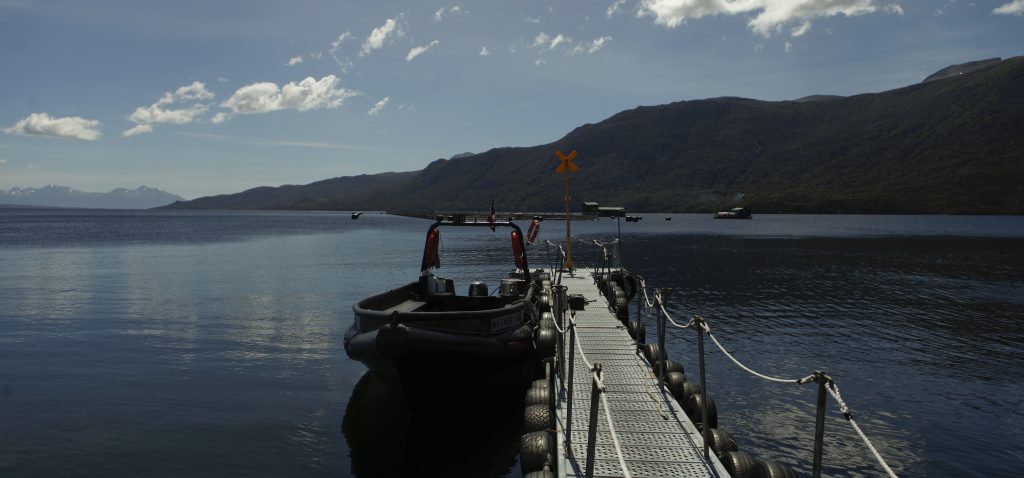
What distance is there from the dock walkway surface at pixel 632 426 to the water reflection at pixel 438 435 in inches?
92.7

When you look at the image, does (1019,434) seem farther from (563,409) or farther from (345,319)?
(345,319)

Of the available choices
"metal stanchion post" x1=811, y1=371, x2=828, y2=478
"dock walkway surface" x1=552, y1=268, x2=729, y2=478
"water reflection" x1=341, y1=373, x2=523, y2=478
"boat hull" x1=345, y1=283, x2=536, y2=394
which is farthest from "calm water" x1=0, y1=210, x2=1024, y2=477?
"metal stanchion post" x1=811, y1=371, x2=828, y2=478

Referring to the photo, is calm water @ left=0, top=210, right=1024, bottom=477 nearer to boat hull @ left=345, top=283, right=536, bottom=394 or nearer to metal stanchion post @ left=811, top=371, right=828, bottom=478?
boat hull @ left=345, top=283, right=536, bottom=394

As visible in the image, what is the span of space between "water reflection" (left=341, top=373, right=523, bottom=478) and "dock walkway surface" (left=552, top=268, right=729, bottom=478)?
2356 mm

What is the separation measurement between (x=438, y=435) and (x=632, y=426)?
5.65 meters

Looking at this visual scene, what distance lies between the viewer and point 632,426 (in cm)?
1148

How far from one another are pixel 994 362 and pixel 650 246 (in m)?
61.7

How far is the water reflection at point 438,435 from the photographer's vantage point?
1384cm

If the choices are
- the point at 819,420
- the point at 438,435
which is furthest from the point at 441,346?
the point at 819,420

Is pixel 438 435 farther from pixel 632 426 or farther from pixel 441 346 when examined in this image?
pixel 632 426

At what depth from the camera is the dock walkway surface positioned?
383 inches

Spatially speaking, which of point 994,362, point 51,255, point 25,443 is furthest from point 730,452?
point 51,255

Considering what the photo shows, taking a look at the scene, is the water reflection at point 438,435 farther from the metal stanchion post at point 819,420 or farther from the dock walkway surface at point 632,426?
the metal stanchion post at point 819,420

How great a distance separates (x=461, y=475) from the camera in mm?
13477
